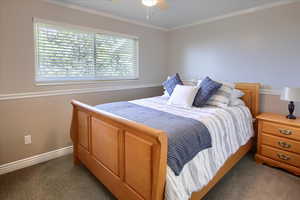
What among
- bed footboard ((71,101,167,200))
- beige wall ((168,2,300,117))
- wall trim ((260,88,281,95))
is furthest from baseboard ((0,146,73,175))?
wall trim ((260,88,281,95))

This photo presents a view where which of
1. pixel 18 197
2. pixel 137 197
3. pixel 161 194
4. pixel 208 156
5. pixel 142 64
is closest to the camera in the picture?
pixel 161 194

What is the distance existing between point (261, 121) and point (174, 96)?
4.27ft

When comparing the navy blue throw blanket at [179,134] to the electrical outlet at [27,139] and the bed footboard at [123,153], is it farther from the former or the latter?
the electrical outlet at [27,139]

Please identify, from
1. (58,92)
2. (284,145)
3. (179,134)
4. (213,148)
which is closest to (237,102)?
(284,145)

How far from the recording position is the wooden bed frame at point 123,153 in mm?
1234

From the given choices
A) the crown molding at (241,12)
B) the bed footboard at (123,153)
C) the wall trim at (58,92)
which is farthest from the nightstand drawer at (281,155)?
the wall trim at (58,92)

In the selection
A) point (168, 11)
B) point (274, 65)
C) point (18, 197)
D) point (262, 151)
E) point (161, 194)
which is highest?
point (168, 11)

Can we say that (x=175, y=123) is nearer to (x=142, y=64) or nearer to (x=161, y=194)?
(x=161, y=194)

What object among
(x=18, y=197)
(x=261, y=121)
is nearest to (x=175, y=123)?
(x=261, y=121)

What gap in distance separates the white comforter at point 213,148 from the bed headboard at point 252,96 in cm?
27

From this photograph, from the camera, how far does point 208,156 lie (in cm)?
172

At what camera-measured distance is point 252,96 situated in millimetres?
2895

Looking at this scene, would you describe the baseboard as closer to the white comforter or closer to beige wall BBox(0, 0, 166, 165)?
beige wall BBox(0, 0, 166, 165)

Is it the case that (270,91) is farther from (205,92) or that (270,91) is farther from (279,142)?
(205,92)
